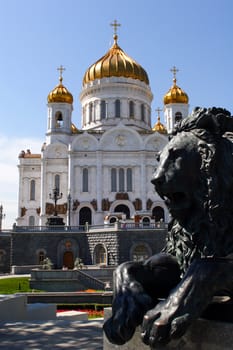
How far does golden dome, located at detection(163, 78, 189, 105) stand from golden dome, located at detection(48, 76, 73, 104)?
12.7 metres

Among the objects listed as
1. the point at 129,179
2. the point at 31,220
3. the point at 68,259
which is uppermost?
the point at 129,179

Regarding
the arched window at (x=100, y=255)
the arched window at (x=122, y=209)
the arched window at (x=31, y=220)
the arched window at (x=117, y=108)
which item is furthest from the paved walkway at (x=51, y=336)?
the arched window at (x=117, y=108)

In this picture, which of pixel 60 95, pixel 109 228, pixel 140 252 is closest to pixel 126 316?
pixel 140 252

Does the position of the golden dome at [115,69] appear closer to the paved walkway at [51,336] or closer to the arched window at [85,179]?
the arched window at [85,179]

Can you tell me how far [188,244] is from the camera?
9.57ft

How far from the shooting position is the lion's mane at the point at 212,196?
8.77 feet

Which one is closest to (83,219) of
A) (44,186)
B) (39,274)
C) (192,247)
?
(44,186)

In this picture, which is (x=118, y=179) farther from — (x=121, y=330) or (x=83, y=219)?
(x=121, y=330)

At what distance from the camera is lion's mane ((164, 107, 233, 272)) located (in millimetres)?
2672

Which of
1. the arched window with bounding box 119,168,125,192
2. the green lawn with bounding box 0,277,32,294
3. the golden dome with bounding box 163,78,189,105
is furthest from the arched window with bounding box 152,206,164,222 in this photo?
the green lawn with bounding box 0,277,32,294

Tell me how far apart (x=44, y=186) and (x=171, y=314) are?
1872 inches

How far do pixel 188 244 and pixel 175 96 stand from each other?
53003 millimetres

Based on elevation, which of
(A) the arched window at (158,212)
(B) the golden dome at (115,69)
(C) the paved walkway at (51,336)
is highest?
(B) the golden dome at (115,69)

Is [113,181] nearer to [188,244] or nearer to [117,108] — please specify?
[117,108]
